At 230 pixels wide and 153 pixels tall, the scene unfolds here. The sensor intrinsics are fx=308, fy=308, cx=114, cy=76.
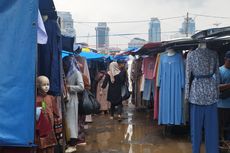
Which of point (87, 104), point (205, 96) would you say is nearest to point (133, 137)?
point (87, 104)

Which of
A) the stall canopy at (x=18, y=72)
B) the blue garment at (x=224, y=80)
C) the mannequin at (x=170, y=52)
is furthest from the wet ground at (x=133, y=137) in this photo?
the stall canopy at (x=18, y=72)

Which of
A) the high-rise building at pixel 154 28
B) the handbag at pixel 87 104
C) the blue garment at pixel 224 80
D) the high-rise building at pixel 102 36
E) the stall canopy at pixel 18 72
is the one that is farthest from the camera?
the high-rise building at pixel 102 36

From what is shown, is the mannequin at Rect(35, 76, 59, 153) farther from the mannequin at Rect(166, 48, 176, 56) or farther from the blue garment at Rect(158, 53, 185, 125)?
the mannequin at Rect(166, 48, 176, 56)

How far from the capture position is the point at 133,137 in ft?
26.2

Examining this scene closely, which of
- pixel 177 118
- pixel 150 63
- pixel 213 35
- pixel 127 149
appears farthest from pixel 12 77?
pixel 150 63

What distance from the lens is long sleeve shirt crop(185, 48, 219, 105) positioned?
5238 mm

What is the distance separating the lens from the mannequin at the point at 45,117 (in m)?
3.92

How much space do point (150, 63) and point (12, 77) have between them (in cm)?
669

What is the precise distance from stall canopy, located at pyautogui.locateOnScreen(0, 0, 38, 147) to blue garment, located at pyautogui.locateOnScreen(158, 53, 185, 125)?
14.6 ft

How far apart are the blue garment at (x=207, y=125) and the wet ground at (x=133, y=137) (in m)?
1.20

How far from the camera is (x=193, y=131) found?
212 inches

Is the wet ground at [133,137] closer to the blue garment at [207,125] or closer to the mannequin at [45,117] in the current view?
the blue garment at [207,125]

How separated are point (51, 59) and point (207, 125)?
286cm

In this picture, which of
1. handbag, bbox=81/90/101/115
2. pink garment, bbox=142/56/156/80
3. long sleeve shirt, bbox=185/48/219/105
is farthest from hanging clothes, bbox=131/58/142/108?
long sleeve shirt, bbox=185/48/219/105
